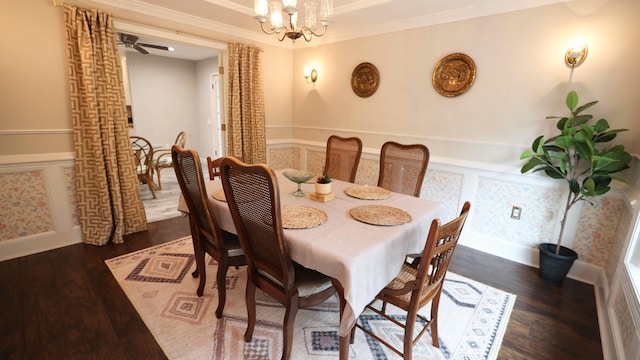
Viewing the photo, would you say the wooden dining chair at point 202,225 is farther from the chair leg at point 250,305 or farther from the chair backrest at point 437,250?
the chair backrest at point 437,250

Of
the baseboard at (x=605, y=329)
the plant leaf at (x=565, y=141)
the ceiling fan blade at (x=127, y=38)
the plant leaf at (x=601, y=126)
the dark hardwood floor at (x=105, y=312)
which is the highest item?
the ceiling fan blade at (x=127, y=38)

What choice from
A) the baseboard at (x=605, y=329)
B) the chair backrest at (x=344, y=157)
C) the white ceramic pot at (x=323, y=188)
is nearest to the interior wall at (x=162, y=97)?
the chair backrest at (x=344, y=157)

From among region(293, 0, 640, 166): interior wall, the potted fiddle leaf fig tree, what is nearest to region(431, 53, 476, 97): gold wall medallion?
region(293, 0, 640, 166): interior wall

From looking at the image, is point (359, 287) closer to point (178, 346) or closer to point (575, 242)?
point (178, 346)

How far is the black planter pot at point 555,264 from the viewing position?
7.62 feet

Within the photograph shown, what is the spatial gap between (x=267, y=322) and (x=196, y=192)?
96cm

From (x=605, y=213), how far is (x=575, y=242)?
1.08 ft

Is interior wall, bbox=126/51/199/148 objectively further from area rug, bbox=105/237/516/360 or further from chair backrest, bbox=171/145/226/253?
chair backrest, bbox=171/145/226/253

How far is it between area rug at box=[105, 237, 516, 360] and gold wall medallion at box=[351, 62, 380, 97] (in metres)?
2.33

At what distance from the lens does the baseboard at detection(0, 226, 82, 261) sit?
2.57 meters

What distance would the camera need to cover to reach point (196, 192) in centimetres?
179

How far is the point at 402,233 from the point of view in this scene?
1532mm

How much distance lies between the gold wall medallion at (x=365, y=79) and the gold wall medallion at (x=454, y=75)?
0.72 meters

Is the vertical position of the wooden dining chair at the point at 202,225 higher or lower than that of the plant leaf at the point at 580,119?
lower
